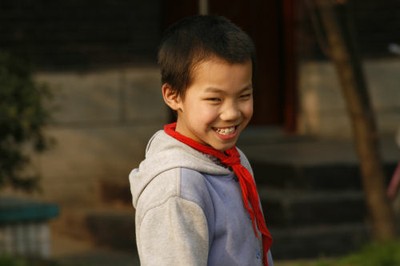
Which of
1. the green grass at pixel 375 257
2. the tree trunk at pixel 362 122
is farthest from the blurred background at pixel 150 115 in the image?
the green grass at pixel 375 257

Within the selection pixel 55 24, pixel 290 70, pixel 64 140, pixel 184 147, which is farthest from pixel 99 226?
pixel 184 147

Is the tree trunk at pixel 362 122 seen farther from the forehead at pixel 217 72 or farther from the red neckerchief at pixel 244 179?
the forehead at pixel 217 72

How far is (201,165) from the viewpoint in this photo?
3.34m

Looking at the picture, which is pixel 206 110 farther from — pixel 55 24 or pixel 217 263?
pixel 55 24

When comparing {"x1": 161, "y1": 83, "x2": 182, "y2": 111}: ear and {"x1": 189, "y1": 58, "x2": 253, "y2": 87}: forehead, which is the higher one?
A: {"x1": 189, "y1": 58, "x2": 253, "y2": 87}: forehead

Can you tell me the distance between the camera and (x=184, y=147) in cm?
340

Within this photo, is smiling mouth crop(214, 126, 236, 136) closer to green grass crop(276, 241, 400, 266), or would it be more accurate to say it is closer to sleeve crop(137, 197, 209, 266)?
sleeve crop(137, 197, 209, 266)

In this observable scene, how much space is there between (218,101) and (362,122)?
5360 millimetres

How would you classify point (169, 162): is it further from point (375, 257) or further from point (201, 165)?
point (375, 257)

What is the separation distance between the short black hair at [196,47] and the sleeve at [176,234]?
330 mm

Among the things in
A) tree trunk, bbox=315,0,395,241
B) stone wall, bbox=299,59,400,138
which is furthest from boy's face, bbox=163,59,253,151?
stone wall, bbox=299,59,400,138

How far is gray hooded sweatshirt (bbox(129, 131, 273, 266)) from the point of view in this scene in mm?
3207

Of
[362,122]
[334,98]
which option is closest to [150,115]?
[334,98]

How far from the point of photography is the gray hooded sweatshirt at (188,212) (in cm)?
321
